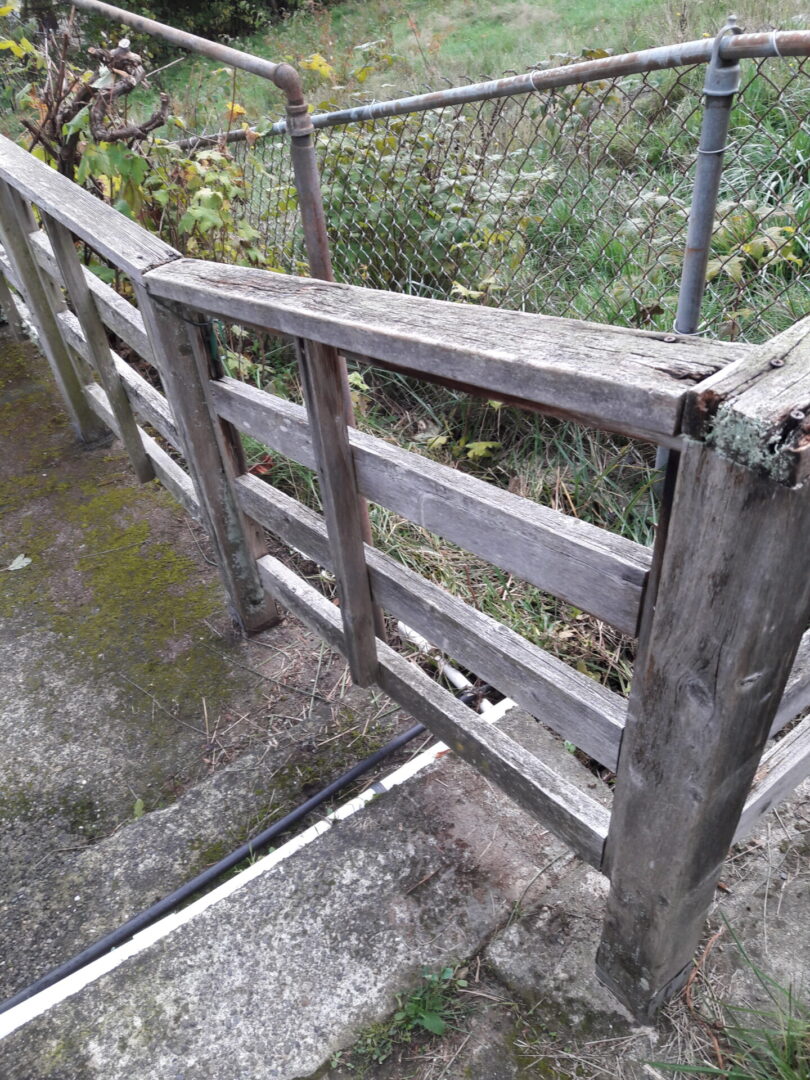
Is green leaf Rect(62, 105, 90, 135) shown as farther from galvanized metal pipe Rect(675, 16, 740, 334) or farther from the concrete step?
the concrete step

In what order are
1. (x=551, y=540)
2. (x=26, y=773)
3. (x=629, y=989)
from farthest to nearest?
1. (x=26, y=773)
2. (x=629, y=989)
3. (x=551, y=540)

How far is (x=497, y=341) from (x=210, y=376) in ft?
4.11

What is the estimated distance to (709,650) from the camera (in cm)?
98

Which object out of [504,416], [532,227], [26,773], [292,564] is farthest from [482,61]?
[26,773]

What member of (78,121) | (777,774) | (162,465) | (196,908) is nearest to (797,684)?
(777,774)

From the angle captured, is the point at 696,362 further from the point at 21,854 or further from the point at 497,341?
the point at 21,854

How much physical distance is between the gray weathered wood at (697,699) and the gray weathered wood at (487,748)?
0.11 metres

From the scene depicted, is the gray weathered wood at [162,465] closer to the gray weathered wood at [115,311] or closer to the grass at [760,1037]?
the gray weathered wood at [115,311]

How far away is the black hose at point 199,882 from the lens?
5.59 ft

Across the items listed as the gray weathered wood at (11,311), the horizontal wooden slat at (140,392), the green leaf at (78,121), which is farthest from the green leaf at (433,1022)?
the gray weathered wood at (11,311)

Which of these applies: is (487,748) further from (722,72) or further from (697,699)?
(722,72)

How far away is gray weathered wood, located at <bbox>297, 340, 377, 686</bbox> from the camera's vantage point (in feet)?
5.04

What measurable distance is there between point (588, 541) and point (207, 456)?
1420 millimetres

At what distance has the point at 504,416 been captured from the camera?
3.45m
